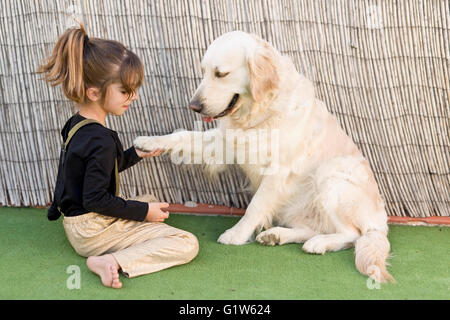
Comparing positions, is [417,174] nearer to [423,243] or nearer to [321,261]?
[423,243]

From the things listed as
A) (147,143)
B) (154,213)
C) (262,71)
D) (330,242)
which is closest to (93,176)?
(154,213)

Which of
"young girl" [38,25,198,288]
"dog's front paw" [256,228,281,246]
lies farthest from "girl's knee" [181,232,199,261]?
"dog's front paw" [256,228,281,246]

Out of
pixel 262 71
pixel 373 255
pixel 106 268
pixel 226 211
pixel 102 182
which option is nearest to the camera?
pixel 106 268

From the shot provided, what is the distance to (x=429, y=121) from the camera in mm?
3432

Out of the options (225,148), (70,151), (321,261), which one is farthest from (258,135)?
(70,151)

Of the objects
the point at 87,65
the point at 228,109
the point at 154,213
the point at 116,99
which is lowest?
the point at 154,213

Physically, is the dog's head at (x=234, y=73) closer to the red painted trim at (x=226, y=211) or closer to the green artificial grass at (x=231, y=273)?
Result: the green artificial grass at (x=231, y=273)

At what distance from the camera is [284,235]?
2.93 m

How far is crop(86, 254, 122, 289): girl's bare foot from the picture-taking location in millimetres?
2270

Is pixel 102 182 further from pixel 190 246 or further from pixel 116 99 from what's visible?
pixel 190 246

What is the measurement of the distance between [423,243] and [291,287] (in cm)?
112

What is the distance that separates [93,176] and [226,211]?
1325 mm

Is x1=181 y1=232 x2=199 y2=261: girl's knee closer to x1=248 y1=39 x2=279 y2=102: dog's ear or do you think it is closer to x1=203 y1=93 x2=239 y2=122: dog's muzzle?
x1=203 y1=93 x2=239 y2=122: dog's muzzle

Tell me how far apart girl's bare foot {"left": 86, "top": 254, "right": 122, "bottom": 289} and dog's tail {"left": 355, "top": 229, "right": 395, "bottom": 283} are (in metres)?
1.15
